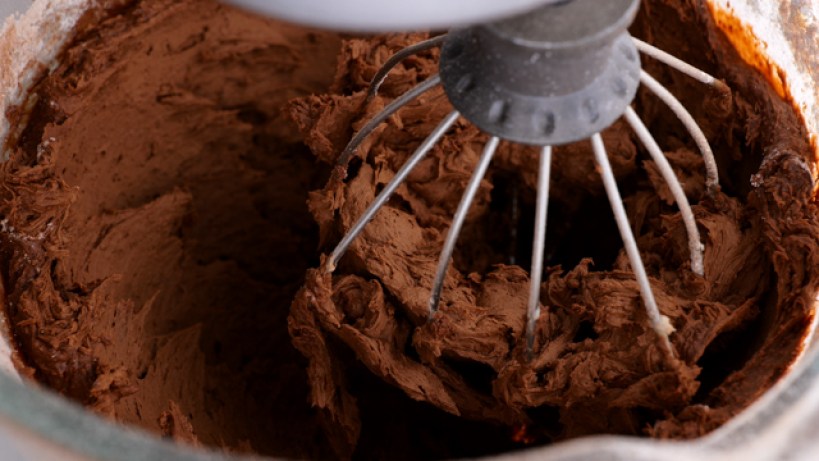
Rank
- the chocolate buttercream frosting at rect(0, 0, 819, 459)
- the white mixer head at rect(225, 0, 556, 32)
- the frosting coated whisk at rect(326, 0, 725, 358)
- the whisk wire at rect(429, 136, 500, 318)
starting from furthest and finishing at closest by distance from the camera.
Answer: the chocolate buttercream frosting at rect(0, 0, 819, 459) < the whisk wire at rect(429, 136, 500, 318) < the frosting coated whisk at rect(326, 0, 725, 358) < the white mixer head at rect(225, 0, 556, 32)

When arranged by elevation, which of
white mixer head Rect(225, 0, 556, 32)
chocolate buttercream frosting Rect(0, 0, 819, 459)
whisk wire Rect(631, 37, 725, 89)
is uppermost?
white mixer head Rect(225, 0, 556, 32)

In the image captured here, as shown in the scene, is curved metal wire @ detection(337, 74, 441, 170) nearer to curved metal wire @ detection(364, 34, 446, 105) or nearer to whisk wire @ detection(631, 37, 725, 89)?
curved metal wire @ detection(364, 34, 446, 105)

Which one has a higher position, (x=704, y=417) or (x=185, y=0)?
(x=185, y=0)

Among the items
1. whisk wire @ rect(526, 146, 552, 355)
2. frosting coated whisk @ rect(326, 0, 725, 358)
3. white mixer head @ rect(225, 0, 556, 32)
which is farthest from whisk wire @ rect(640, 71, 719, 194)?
white mixer head @ rect(225, 0, 556, 32)

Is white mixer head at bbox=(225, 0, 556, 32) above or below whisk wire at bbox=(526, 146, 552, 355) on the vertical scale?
above

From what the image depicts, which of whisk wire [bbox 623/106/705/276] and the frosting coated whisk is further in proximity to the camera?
whisk wire [bbox 623/106/705/276]

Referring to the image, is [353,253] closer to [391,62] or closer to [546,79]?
[391,62]

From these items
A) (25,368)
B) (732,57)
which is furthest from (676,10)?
(25,368)

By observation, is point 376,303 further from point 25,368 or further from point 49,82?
point 49,82

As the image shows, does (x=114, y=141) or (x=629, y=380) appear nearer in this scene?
(x=629, y=380)
